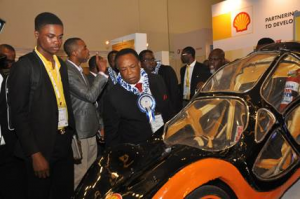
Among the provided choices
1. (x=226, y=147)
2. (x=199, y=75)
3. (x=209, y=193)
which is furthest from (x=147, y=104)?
(x=199, y=75)

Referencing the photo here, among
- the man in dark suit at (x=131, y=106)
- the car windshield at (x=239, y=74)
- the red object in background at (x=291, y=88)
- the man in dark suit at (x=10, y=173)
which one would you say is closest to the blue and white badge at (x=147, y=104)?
the man in dark suit at (x=131, y=106)

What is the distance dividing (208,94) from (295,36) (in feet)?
7.70

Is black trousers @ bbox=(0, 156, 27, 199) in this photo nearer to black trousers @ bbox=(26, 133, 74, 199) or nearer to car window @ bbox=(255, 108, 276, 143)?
black trousers @ bbox=(26, 133, 74, 199)

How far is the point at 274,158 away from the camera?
2.51 m

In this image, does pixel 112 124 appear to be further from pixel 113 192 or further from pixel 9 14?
pixel 9 14

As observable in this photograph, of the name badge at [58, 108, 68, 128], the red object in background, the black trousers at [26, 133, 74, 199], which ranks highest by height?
the red object in background

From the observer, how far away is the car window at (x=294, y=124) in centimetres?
273

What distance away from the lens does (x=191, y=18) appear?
1448 centimetres

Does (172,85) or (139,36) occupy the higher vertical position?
(139,36)

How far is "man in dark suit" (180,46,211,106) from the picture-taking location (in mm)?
5805

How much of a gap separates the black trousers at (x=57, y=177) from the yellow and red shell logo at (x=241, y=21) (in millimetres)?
6695

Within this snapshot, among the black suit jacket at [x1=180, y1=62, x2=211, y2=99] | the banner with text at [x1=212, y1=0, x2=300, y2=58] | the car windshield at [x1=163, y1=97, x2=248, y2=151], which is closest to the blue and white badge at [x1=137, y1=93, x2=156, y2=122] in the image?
the car windshield at [x1=163, y1=97, x2=248, y2=151]

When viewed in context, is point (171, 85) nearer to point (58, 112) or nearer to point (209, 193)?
point (58, 112)

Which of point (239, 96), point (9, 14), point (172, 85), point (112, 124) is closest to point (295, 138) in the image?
point (239, 96)
